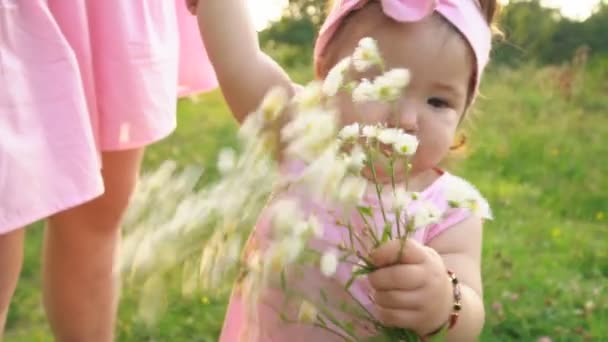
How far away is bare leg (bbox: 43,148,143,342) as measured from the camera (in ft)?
6.82

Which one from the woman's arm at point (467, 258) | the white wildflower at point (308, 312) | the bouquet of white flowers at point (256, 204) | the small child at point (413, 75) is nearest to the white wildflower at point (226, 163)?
the bouquet of white flowers at point (256, 204)

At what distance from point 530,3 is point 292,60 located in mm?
1848

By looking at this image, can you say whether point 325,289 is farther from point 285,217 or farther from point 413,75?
point 285,217

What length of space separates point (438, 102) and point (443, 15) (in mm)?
131

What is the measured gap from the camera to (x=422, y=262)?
3.96ft

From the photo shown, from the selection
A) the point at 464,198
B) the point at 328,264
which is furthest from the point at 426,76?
the point at 328,264

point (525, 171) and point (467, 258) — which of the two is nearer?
point (467, 258)

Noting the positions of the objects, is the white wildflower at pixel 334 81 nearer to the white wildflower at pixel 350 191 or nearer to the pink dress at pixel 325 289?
the white wildflower at pixel 350 191

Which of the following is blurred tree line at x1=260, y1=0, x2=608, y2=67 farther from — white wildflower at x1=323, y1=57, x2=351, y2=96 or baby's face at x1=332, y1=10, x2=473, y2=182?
white wildflower at x1=323, y1=57, x2=351, y2=96

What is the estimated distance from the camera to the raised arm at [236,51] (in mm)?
1518

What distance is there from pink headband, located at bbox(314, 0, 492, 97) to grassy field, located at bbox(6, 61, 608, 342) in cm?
42

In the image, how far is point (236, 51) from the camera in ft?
4.98

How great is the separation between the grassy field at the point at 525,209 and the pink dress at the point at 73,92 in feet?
1.46

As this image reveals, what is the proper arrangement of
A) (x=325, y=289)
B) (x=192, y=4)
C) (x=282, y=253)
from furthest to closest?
(x=192, y=4)
(x=325, y=289)
(x=282, y=253)
